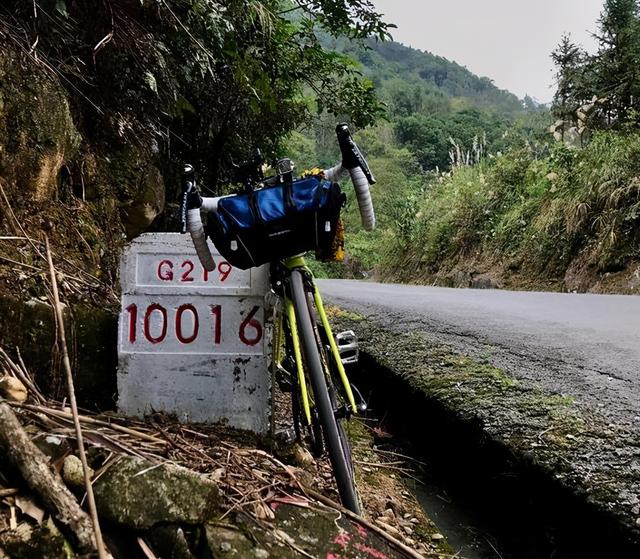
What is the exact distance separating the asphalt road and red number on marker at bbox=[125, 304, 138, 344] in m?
1.68

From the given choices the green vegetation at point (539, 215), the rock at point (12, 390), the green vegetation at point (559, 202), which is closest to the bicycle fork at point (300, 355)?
the rock at point (12, 390)

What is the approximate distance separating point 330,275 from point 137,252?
67.9 ft

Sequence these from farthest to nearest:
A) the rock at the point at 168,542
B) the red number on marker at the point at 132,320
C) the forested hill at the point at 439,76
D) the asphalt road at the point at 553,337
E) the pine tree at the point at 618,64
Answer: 1. the forested hill at the point at 439,76
2. the pine tree at the point at 618,64
3. the asphalt road at the point at 553,337
4. the red number on marker at the point at 132,320
5. the rock at the point at 168,542

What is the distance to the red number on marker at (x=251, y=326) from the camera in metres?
2.24

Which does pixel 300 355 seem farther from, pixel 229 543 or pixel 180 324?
pixel 229 543

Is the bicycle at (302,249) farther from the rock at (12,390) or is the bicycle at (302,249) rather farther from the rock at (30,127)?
the rock at (30,127)

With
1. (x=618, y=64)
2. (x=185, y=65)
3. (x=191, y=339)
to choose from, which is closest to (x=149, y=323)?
(x=191, y=339)

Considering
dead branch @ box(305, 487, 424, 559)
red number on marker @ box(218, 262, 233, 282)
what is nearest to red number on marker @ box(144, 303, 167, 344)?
red number on marker @ box(218, 262, 233, 282)

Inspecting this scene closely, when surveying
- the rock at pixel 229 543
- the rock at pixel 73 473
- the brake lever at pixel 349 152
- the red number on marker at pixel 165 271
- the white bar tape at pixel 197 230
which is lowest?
the rock at pixel 229 543

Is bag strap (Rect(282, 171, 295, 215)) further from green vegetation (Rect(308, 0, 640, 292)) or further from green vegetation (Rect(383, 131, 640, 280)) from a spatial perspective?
green vegetation (Rect(383, 131, 640, 280))

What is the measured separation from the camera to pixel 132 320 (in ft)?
7.21

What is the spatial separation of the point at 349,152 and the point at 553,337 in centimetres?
251

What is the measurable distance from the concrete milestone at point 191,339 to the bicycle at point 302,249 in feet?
0.73

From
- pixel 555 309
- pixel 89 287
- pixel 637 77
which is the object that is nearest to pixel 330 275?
pixel 637 77
